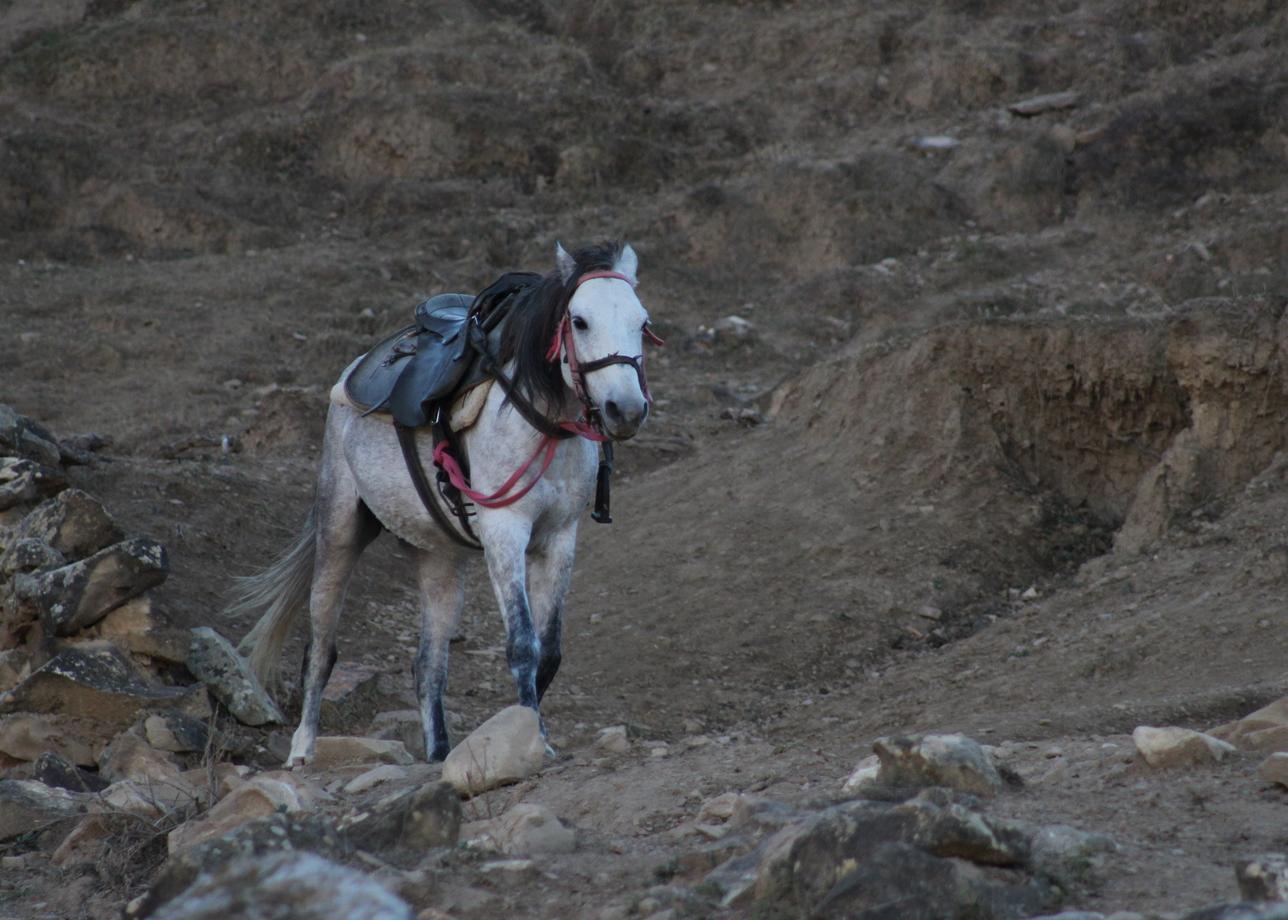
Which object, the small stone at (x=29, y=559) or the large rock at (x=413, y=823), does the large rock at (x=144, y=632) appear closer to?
the small stone at (x=29, y=559)

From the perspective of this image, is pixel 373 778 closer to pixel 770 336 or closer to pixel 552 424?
pixel 552 424

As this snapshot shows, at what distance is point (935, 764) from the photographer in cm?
433

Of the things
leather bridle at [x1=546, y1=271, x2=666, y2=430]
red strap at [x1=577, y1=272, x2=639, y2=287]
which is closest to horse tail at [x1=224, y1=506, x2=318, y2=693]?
leather bridle at [x1=546, y1=271, x2=666, y2=430]

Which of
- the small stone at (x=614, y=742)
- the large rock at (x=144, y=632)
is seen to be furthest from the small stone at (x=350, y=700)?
the small stone at (x=614, y=742)

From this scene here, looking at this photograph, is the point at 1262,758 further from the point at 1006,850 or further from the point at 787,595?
the point at 787,595

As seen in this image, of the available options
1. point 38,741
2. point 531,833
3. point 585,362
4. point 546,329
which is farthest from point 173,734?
point 531,833

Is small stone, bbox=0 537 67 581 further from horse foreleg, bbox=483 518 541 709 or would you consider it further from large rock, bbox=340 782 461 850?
large rock, bbox=340 782 461 850

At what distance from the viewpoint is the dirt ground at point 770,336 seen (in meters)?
7.23

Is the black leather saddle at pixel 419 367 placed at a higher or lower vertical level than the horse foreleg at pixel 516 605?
higher

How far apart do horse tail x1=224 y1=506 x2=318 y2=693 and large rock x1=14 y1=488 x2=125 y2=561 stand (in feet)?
5.45

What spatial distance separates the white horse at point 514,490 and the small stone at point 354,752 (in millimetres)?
110

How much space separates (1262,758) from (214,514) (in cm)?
821

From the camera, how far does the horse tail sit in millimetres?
7406

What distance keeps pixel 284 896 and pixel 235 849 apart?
1159 millimetres
